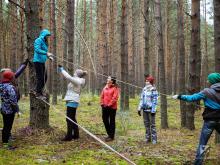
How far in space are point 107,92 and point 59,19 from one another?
20226 millimetres

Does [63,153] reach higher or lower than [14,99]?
lower

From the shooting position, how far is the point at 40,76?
8180 millimetres

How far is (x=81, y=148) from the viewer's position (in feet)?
Result: 25.8

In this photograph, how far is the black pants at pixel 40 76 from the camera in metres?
8.13

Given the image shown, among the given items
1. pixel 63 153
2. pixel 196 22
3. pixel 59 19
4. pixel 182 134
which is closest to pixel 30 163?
pixel 63 153

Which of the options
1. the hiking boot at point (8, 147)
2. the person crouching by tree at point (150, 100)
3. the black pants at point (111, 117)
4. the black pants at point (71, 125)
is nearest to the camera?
the hiking boot at point (8, 147)

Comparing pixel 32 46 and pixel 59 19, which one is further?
pixel 59 19

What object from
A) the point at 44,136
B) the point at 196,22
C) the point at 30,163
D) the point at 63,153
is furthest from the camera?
the point at 196,22

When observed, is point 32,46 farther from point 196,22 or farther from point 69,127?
point 196,22

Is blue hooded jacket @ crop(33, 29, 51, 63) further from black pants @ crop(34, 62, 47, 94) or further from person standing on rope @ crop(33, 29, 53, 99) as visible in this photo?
black pants @ crop(34, 62, 47, 94)

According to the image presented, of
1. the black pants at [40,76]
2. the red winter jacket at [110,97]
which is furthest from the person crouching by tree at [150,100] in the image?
the black pants at [40,76]

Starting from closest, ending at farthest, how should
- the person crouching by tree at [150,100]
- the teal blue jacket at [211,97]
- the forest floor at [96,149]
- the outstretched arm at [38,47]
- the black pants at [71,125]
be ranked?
the teal blue jacket at [211,97]
the forest floor at [96,149]
the outstretched arm at [38,47]
the black pants at [71,125]
the person crouching by tree at [150,100]

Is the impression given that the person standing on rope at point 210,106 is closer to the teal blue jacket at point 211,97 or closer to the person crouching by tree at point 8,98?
the teal blue jacket at point 211,97

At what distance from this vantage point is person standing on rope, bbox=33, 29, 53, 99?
786 centimetres
